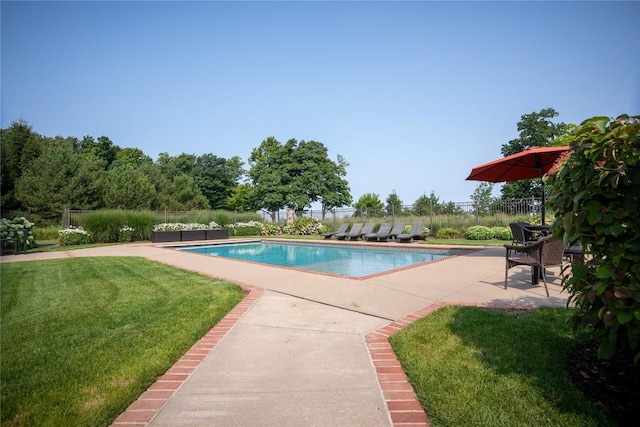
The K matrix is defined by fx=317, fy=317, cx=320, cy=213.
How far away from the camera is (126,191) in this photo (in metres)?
29.9

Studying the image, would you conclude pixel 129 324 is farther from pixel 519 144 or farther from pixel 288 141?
pixel 519 144

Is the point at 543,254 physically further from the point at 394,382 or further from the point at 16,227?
the point at 16,227

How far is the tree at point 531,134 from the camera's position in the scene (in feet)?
122

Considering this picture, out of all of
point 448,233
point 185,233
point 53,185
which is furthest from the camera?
point 53,185

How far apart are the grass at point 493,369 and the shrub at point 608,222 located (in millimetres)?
455

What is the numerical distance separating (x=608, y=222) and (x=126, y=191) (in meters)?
34.5

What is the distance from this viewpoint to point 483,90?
13602 mm

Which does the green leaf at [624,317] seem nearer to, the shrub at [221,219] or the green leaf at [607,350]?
the green leaf at [607,350]

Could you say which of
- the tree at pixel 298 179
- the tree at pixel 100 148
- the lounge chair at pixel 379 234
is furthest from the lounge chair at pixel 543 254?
the tree at pixel 100 148

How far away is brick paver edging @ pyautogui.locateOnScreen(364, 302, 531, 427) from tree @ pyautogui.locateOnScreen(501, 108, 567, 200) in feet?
132

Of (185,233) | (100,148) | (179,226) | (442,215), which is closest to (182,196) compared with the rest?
(100,148)

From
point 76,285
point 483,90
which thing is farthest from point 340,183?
point 76,285

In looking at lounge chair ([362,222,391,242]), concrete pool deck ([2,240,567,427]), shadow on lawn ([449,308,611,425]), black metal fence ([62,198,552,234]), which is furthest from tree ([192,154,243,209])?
shadow on lawn ([449,308,611,425])

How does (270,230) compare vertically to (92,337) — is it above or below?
above
